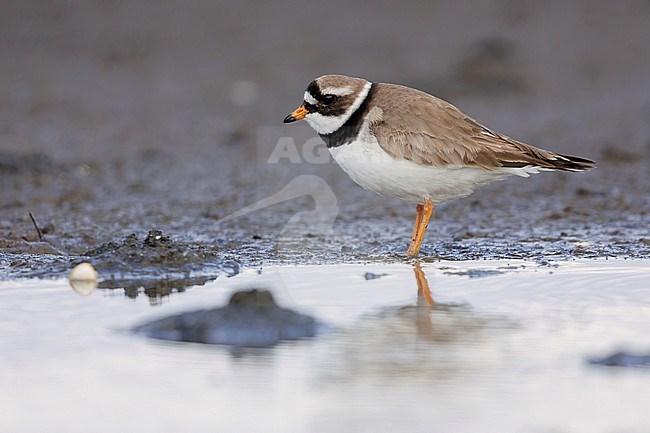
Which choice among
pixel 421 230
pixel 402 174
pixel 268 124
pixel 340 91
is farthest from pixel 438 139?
pixel 268 124

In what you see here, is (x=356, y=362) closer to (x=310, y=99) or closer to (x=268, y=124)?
(x=310, y=99)

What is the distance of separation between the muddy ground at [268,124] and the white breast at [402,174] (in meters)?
0.41

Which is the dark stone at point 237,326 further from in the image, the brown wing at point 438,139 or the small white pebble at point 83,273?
the brown wing at point 438,139

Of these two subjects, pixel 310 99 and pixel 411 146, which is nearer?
pixel 411 146

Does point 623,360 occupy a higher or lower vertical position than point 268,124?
lower

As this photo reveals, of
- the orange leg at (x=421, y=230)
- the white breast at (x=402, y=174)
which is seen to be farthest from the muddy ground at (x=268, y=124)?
the white breast at (x=402, y=174)

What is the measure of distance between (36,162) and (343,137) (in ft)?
13.7

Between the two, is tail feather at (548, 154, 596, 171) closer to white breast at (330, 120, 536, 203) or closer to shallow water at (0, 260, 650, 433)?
white breast at (330, 120, 536, 203)

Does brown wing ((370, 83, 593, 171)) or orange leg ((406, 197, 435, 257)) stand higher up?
brown wing ((370, 83, 593, 171))

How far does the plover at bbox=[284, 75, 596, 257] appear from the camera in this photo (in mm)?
6195

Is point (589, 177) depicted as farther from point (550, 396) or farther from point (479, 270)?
point (550, 396)

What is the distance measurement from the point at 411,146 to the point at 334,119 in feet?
1.80

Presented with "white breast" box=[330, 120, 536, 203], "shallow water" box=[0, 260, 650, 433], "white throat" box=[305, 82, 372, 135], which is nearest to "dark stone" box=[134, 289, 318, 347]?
"shallow water" box=[0, 260, 650, 433]

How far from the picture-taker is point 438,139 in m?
6.27
